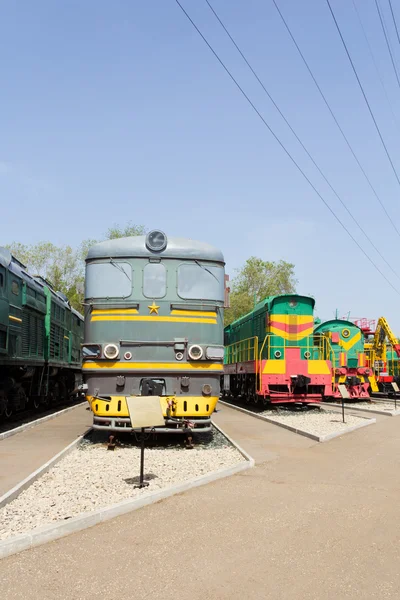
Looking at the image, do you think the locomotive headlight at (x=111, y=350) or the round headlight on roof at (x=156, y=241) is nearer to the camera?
the locomotive headlight at (x=111, y=350)

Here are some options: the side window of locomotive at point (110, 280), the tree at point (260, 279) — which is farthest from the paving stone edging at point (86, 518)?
the tree at point (260, 279)

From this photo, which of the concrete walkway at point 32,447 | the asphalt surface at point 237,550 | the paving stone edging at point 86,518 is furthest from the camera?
the concrete walkway at point 32,447

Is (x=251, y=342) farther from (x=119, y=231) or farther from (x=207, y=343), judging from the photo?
(x=119, y=231)

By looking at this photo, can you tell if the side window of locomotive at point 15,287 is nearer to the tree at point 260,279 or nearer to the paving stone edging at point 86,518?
the paving stone edging at point 86,518

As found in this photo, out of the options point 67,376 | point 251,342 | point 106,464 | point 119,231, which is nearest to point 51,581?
point 106,464

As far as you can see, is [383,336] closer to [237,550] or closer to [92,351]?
[92,351]

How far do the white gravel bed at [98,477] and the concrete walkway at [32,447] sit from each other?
363mm

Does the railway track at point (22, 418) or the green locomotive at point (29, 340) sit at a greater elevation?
the green locomotive at point (29, 340)

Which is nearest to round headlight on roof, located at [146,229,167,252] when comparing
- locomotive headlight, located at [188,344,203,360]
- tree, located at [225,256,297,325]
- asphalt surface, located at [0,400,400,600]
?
locomotive headlight, located at [188,344,203,360]

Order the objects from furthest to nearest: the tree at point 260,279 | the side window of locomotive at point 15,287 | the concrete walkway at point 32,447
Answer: the tree at point 260,279
the side window of locomotive at point 15,287
the concrete walkway at point 32,447

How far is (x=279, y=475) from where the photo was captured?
842cm

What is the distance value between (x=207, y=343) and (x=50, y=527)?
19.0 ft

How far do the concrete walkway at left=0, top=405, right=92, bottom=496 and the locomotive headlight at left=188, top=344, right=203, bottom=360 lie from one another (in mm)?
2903

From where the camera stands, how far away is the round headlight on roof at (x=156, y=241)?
10938 millimetres
